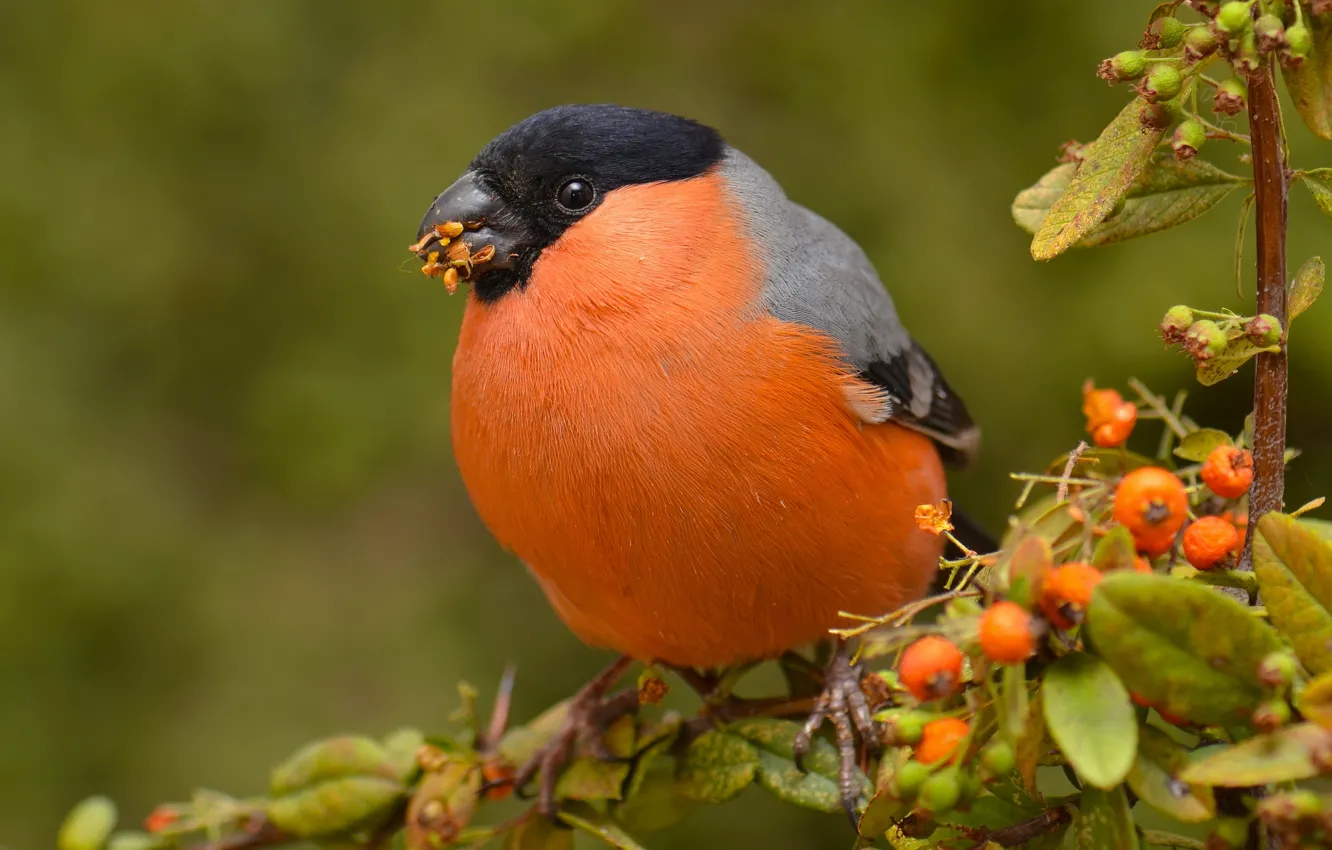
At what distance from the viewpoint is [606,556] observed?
2307 mm

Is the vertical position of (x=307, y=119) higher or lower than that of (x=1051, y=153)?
higher

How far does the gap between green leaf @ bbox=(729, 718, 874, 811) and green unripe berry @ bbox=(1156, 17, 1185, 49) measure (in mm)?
1168

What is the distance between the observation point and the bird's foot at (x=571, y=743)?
228 cm

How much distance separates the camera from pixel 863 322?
268cm

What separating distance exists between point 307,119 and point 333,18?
0.37 meters

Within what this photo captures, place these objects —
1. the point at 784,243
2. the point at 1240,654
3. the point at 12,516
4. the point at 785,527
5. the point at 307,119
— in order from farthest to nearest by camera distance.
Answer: the point at 307,119, the point at 12,516, the point at 784,243, the point at 785,527, the point at 1240,654

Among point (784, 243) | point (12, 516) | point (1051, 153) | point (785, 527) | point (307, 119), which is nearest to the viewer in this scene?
point (785, 527)

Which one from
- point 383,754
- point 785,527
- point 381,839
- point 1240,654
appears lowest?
point 381,839

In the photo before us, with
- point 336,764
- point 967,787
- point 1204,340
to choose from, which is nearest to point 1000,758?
point 967,787

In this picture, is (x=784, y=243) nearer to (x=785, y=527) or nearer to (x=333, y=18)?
(x=785, y=527)

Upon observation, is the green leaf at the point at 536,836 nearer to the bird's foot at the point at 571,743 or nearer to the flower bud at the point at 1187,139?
the bird's foot at the point at 571,743

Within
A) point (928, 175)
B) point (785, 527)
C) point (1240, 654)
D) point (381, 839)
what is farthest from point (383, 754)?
point (928, 175)

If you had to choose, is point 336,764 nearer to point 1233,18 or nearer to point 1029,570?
point 1029,570

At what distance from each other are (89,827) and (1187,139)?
2026 millimetres
